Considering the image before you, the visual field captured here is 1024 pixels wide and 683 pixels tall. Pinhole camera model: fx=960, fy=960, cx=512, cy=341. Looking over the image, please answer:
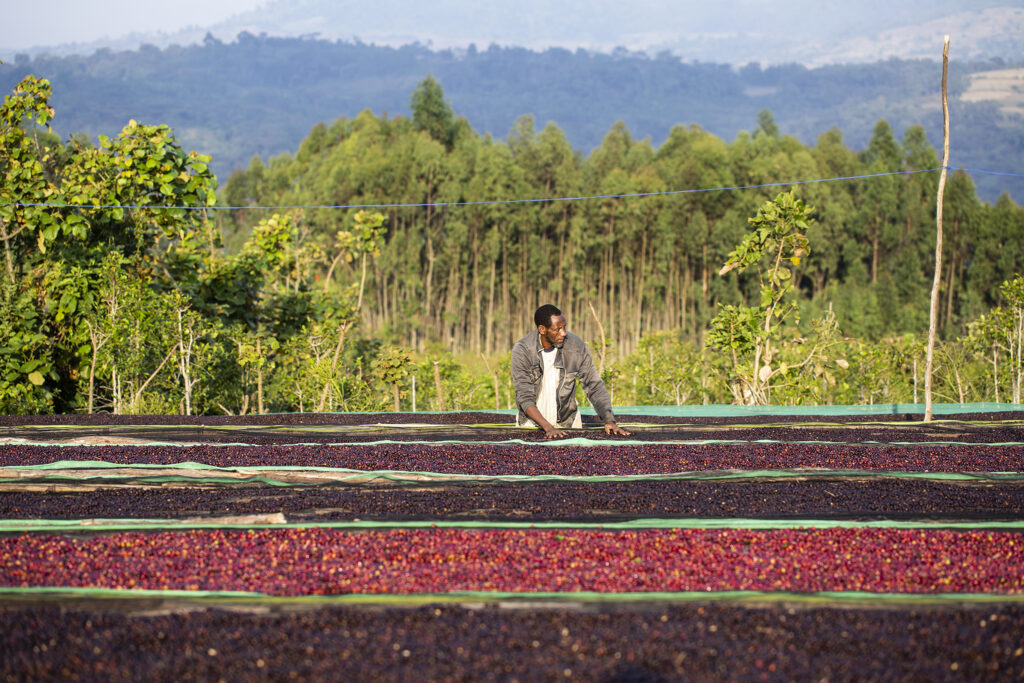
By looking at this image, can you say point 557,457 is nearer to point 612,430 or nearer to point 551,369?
point 612,430

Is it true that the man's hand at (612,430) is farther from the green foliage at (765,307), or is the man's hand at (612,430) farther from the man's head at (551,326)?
the green foliage at (765,307)

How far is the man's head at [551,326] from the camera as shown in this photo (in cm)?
646

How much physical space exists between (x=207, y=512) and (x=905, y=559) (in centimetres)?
299

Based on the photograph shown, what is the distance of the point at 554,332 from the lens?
6.47 m

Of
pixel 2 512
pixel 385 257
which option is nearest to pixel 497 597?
pixel 2 512

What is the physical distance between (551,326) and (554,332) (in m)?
0.05

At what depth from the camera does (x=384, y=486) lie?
5125mm

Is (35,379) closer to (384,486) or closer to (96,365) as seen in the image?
(96,365)

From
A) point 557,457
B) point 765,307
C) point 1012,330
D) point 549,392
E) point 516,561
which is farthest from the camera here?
point 1012,330

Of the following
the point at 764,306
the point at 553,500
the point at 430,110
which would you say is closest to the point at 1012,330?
the point at 764,306

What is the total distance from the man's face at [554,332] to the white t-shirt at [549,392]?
0.28ft

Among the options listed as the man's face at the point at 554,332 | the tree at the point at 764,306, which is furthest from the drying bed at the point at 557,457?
the tree at the point at 764,306

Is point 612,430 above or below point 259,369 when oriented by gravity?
below

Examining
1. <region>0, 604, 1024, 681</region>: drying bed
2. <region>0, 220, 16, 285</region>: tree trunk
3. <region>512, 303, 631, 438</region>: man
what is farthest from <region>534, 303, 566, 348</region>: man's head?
<region>0, 220, 16, 285</region>: tree trunk
